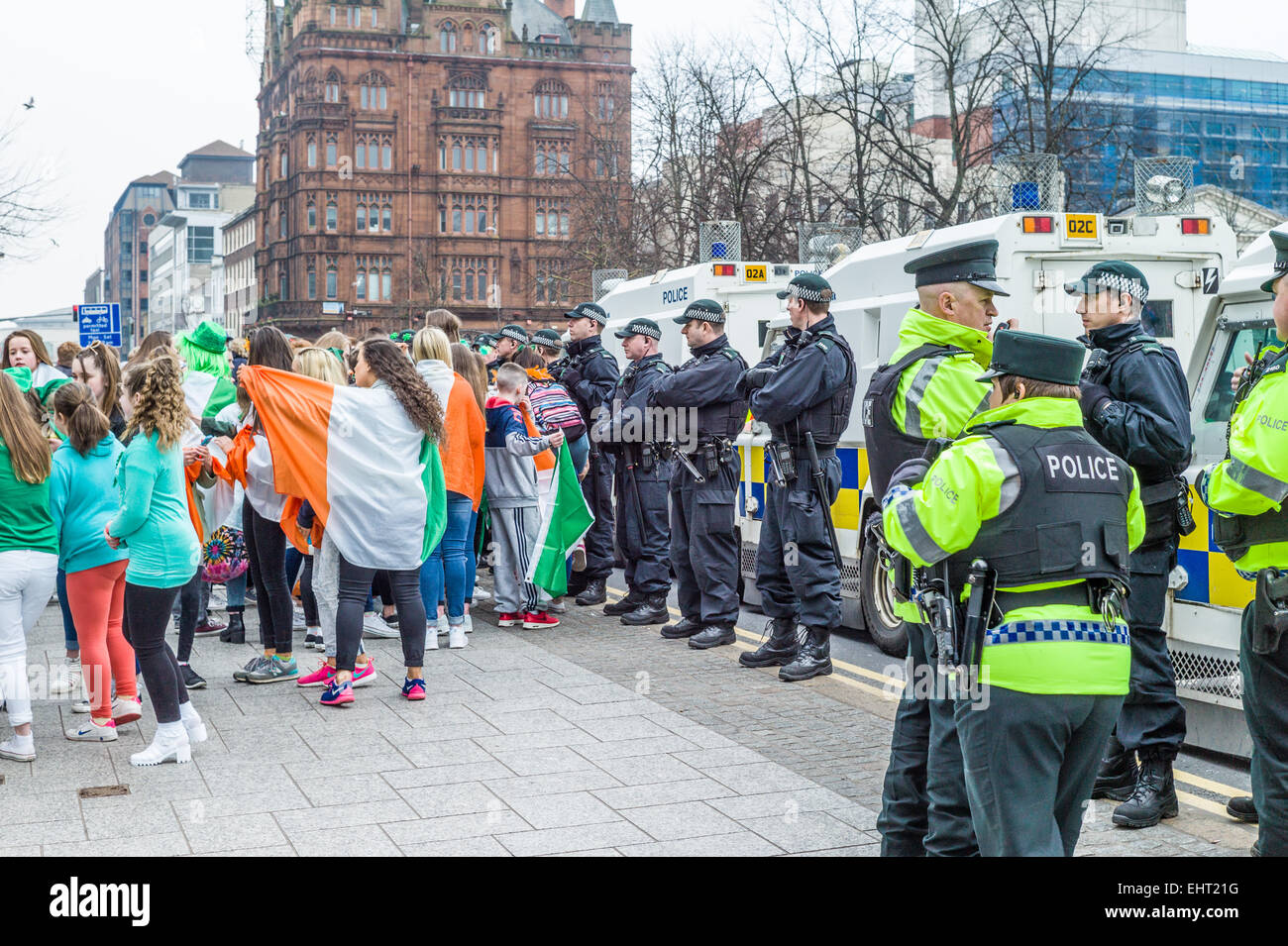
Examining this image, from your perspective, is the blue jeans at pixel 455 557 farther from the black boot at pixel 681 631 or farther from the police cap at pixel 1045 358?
the police cap at pixel 1045 358

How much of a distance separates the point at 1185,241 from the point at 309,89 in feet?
280

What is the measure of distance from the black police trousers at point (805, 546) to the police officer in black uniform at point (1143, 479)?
247 centimetres

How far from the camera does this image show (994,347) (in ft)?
12.2

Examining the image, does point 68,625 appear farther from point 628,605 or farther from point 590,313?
point 590,313

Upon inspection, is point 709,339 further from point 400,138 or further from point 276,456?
point 400,138

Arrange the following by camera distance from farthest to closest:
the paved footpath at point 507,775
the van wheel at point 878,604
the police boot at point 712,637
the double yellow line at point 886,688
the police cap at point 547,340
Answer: the police cap at point 547,340 < the police boot at point 712,637 < the van wheel at point 878,604 < the double yellow line at point 886,688 < the paved footpath at point 507,775

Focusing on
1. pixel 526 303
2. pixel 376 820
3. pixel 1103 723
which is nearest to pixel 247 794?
pixel 376 820

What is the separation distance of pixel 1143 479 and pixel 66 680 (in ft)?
20.6

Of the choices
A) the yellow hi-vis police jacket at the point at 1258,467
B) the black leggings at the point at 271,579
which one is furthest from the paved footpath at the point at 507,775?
the yellow hi-vis police jacket at the point at 1258,467

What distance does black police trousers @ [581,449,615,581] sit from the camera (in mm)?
11180

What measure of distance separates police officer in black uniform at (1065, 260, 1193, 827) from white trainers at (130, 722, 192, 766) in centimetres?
412

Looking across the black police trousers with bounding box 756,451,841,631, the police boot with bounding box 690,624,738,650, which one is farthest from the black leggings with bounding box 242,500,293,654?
the black police trousers with bounding box 756,451,841,631

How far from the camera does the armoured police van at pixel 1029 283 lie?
827 centimetres
